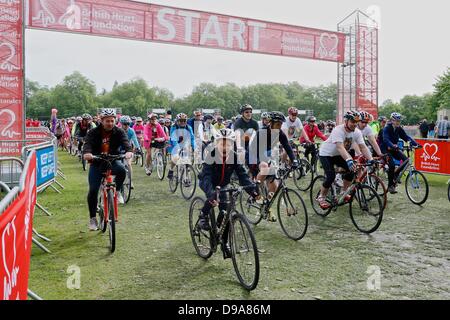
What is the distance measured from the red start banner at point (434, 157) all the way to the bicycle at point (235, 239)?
9.60 meters

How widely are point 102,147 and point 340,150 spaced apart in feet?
13.7

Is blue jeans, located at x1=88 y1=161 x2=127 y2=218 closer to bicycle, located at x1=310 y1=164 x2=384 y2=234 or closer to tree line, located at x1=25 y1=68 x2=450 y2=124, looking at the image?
bicycle, located at x1=310 y1=164 x2=384 y2=234

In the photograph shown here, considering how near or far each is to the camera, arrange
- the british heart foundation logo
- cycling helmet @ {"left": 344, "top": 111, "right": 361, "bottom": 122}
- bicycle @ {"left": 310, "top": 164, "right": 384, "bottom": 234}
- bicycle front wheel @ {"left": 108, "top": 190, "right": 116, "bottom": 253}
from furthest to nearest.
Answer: the british heart foundation logo, cycling helmet @ {"left": 344, "top": 111, "right": 361, "bottom": 122}, bicycle @ {"left": 310, "top": 164, "right": 384, "bottom": 234}, bicycle front wheel @ {"left": 108, "top": 190, "right": 116, "bottom": 253}

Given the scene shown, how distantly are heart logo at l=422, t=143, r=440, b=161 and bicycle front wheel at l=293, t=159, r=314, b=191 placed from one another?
4.03m

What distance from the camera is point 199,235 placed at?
5.72 m

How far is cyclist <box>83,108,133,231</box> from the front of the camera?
6.55 meters

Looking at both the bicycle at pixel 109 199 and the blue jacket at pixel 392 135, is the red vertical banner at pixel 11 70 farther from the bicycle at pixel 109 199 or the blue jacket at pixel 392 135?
the blue jacket at pixel 392 135

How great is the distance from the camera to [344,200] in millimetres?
7359

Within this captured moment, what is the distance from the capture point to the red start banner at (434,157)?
12.2 m

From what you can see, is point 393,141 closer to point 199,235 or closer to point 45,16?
point 199,235

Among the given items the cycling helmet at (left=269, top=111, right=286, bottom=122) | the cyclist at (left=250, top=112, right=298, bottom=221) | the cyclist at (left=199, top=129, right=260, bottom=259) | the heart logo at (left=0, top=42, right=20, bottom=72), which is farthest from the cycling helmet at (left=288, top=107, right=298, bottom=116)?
the heart logo at (left=0, top=42, right=20, bottom=72)

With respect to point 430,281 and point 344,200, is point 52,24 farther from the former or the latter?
point 430,281

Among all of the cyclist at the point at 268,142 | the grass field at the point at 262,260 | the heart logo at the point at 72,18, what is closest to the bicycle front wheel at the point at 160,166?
the grass field at the point at 262,260

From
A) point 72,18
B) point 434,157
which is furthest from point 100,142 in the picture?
point 72,18
